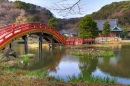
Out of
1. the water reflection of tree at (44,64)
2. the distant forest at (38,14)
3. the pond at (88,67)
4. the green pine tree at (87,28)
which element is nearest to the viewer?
the pond at (88,67)

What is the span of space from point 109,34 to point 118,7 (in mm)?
26394

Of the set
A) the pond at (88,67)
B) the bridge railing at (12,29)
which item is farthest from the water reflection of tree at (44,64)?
the bridge railing at (12,29)

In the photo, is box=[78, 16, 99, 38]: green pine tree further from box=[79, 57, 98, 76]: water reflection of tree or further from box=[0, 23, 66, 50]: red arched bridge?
box=[79, 57, 98, 76]: water reflection of tree

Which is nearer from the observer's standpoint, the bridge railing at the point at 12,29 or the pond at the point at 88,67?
the pond at the point at 88,67

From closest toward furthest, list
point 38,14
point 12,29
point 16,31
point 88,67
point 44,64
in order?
point 88,67 < point 44,64 < point 12,29 < point 16,31 < point 38,14

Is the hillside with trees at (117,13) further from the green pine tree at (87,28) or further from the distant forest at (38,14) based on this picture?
the green pine tree at (87,28)

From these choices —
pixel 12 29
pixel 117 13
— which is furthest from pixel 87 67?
pixel 117 13

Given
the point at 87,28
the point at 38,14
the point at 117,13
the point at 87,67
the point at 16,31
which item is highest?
the point at 117,13

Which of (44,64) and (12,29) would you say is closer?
(44,64)

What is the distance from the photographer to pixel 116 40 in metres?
40.1

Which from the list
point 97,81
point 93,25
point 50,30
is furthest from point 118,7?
point 97,81

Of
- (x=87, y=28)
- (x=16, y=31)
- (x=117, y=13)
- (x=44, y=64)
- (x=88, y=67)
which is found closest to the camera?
(x=88, y=67)

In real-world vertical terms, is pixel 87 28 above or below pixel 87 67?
above

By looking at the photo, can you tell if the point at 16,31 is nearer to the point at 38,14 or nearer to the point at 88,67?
the point at 88,67
